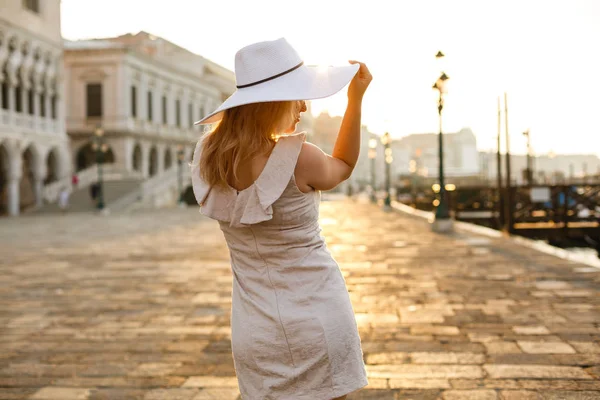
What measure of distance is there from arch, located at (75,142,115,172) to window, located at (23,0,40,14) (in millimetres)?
10886

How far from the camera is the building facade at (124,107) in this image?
153 feet

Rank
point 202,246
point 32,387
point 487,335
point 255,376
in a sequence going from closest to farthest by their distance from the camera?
point 255,376 → point 32,387 → point 487,335 → point 202,246

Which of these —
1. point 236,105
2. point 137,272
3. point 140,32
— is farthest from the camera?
point 140,32

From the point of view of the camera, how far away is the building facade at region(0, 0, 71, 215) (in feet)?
112

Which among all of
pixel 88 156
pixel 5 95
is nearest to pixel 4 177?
pixel 5 95

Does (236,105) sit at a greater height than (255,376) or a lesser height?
greater

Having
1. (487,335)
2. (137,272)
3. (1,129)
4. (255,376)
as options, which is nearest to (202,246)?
(137,272)

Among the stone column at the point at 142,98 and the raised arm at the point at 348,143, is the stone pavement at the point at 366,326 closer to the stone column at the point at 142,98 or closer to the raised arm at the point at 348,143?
the raised arm at the point at 348,143

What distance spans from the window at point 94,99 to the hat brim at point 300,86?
47.2m

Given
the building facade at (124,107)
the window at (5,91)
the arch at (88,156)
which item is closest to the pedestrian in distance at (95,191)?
the window at (5,91)

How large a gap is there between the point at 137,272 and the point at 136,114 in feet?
132

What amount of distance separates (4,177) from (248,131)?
35.8 m

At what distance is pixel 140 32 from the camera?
65812 mm

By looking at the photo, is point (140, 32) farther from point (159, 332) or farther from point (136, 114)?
point (159, 332)
